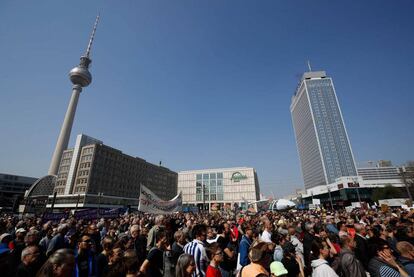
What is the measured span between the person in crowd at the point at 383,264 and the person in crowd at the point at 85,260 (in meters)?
5.67

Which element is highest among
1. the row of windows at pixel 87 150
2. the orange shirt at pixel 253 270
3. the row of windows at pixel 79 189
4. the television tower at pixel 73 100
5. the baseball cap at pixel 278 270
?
the television tower at pixel 73 100

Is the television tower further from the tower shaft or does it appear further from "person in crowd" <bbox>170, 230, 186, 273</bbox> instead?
"person in crowd" <bbox>170, 230, 186, 273</bbox>

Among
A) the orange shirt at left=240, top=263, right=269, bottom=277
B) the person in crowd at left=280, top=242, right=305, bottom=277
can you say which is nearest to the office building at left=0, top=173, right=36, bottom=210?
the person in crowd at left=280, top=242, right=305, bottom=277

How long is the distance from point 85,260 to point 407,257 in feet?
21.3

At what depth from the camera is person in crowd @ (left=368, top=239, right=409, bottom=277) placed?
3507 mm

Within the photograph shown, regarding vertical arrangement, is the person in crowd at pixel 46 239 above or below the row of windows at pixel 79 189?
below

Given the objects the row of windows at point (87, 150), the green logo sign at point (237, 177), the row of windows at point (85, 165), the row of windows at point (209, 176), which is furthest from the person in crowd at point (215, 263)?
the row of windows at point (209, 176)

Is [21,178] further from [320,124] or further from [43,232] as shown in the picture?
[320,124]

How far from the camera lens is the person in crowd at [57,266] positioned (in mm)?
2359

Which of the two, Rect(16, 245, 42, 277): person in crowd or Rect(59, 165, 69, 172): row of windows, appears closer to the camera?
Rect(16, 245, 42, 277): person in crowd

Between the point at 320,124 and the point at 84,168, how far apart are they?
154 m

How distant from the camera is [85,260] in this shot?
428 cm

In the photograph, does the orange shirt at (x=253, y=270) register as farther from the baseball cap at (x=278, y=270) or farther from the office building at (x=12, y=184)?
the office building at (x=12, y=184)

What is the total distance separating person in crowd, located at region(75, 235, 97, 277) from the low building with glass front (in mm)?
96794
